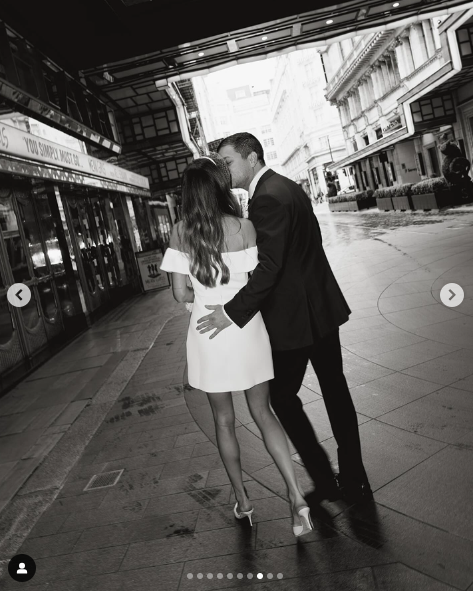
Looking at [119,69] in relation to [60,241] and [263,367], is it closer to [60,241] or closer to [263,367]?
[60,241]

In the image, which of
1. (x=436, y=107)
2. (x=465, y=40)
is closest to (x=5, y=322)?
(x=465, y=40)

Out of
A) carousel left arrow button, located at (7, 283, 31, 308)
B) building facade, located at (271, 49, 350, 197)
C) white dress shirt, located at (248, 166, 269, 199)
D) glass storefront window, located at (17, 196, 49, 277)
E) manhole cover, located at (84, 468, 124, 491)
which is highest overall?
building facade, located at (271, 49, 350, 197)

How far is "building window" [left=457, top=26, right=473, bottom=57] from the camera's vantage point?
2405cm

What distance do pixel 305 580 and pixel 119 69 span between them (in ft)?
29.7

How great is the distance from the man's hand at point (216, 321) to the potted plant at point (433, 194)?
17415 millimetres

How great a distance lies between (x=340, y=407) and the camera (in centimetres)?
291

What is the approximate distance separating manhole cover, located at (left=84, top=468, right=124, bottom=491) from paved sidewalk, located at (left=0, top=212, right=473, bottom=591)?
5 centimetres

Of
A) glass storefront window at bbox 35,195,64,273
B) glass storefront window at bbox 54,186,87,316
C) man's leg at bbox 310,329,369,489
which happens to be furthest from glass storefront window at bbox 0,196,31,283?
man's leg at bbox 310,329,369,489

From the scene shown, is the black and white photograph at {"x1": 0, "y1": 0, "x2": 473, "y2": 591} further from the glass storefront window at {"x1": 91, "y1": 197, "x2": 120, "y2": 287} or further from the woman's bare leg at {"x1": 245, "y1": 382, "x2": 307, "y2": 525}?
the glass storefront window at {"x1": 91, "y1": 197, "x2": 120, "y2": 287}

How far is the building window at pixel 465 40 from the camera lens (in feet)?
78.9

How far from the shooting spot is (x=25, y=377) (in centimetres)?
757

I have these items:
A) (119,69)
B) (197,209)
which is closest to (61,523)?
(197,209)

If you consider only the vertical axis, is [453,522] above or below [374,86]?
below

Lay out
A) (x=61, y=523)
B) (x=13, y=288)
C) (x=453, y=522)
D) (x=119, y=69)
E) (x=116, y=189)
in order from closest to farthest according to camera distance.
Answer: (x=453, y=522), (x=61, y=523), (x=13, y=288), (x=119, y=69), (x=116, y=189)
